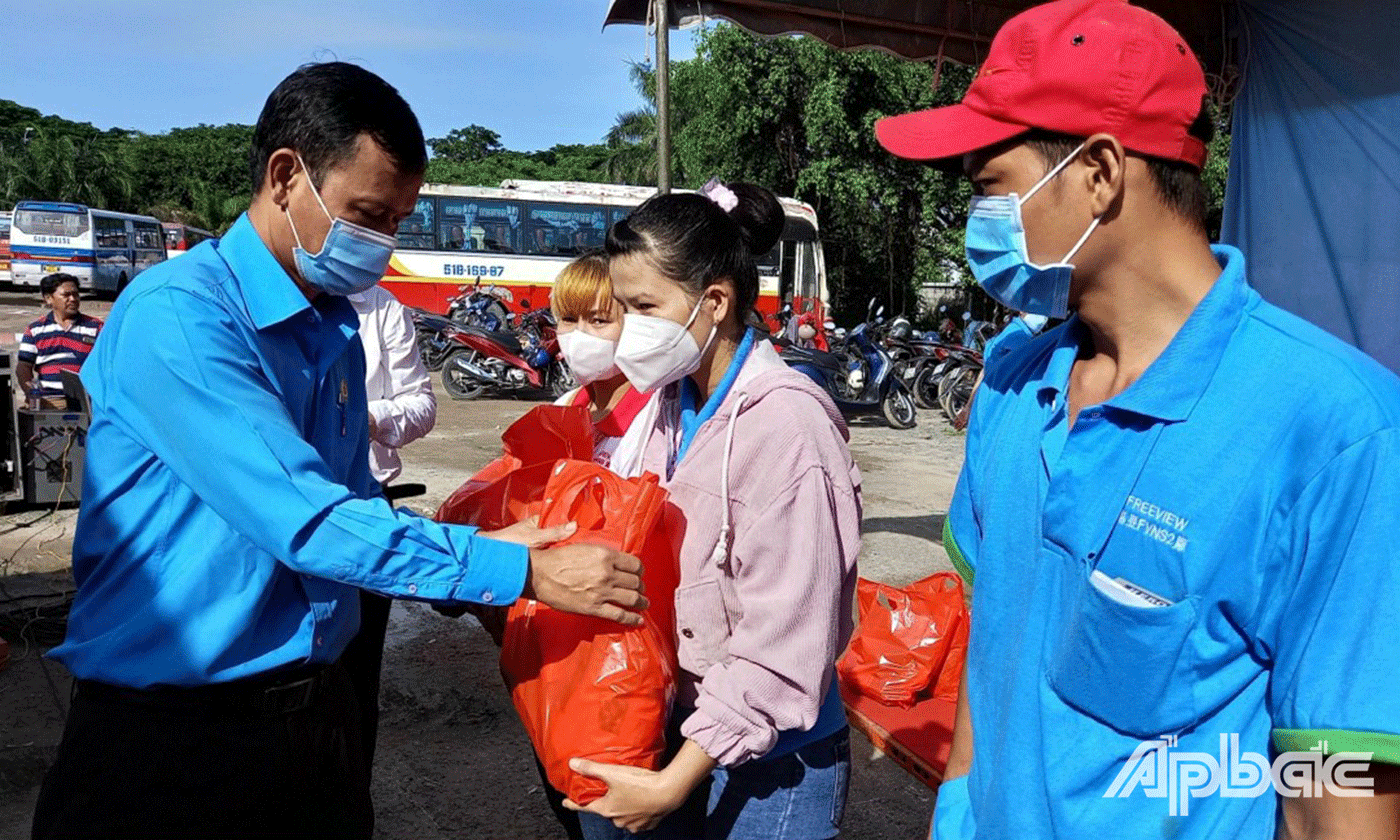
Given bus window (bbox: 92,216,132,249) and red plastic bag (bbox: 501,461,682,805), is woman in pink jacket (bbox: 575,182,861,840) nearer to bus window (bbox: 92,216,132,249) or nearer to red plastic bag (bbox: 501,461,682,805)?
red plastic bag (bbox: 501,461,682,805)

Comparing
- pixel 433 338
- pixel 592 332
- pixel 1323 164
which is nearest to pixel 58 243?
pixel 433 338

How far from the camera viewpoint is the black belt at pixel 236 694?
1.63 meters

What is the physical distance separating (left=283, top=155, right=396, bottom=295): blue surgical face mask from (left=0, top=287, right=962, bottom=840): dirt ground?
6.27 ft

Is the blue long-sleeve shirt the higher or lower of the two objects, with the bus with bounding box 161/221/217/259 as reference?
lower

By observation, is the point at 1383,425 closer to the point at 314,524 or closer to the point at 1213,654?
the point at 1213,654

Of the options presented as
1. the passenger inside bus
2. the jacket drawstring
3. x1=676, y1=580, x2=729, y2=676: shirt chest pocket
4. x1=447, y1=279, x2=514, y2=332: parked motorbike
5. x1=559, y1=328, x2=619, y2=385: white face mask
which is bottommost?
x1=676, y1=580, x2=729, y2=676: shirt chest pocket

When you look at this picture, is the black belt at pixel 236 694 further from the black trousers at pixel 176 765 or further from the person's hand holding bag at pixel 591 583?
the person's hand holding bag at pixel 591 583

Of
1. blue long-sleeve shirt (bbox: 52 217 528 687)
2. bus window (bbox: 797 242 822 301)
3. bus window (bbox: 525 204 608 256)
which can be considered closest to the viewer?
blue long-sleeve shirt (bbox: 52 217 528 687)

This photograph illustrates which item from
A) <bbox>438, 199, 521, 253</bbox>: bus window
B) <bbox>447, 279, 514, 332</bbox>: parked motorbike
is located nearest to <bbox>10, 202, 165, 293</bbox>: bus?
<bbox>438, 199, 521, 253</bbox>: bus window

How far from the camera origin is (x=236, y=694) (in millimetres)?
1663

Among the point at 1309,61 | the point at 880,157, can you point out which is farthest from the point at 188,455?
the point at 880,157

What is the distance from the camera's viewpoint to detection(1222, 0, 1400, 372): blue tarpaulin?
10.7 feet

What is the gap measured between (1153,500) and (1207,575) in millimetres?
90

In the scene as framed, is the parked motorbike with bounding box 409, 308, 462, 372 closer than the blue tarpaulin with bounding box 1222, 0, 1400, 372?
No
